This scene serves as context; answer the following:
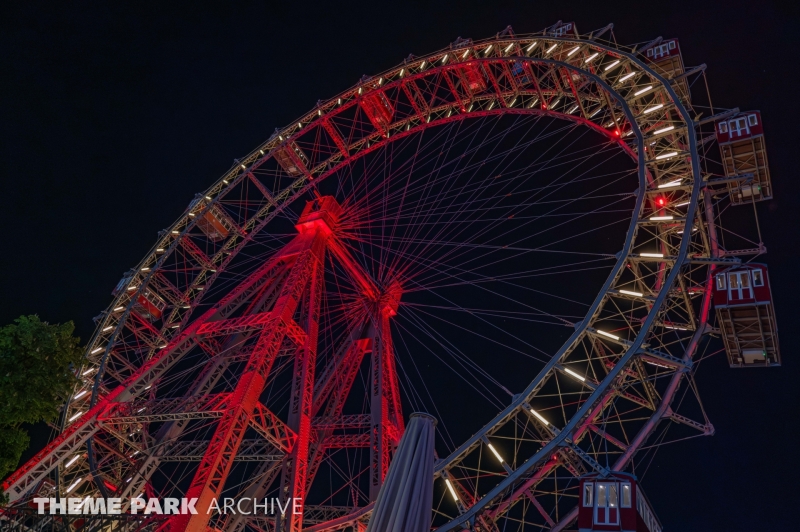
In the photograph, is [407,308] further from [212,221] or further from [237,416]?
[237,416]

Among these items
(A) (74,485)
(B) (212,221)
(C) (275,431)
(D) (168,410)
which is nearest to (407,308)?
(B) (212,221)

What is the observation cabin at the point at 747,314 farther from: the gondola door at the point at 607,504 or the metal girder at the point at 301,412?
the metal girder at the point at 301,412

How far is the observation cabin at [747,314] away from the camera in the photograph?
52.5 ft

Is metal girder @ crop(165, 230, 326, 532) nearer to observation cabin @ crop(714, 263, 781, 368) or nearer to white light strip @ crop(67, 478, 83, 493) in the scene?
white light strip @ crop(67, 478, 83, 493)

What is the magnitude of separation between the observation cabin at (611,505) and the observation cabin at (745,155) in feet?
30.8

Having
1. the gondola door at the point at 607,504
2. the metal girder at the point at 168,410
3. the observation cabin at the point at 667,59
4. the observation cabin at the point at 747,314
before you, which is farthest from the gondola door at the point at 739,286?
the metal girder at the point at 168,410

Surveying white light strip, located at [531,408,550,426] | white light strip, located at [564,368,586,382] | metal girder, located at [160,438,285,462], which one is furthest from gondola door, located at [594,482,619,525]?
metal girder, located at [160,438,285,462]

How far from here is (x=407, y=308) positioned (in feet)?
82.1

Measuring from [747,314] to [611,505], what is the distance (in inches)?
243

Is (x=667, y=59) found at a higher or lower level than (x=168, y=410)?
higher

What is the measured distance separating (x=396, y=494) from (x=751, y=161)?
49.5ft

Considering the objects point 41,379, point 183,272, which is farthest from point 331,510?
point 183,272

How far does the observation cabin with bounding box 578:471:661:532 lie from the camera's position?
13.4m

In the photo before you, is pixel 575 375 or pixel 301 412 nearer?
pixel 575 375
